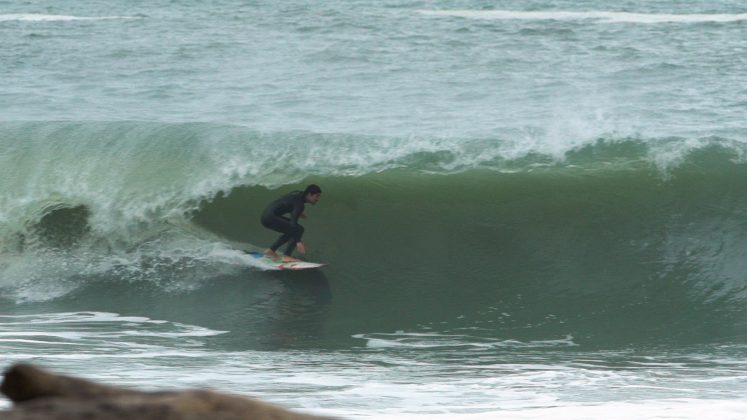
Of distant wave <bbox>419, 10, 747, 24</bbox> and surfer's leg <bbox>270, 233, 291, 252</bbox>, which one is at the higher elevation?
distant wave <bbox>419, 10, 747, 24</bbox>

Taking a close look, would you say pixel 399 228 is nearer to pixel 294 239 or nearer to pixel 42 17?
pixel 294 239

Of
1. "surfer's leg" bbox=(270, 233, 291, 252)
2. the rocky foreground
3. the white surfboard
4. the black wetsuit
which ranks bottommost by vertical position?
the rocky foreground

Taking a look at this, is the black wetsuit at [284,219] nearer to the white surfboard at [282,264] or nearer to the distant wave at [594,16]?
the white surfboard at [282,264]

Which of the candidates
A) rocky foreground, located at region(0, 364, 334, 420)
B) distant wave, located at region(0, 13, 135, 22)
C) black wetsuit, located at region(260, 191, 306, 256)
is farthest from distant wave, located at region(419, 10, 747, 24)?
rocky foreground, located at region(0, 364, 334, 420)

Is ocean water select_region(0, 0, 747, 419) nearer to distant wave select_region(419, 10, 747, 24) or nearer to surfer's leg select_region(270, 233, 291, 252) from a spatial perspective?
surfer's leg select_region(270, 233, 291, 252)

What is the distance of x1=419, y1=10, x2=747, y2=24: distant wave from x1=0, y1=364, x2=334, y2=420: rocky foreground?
23.3 m

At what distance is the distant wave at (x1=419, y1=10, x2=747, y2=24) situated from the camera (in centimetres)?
2456

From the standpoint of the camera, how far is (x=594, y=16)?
2519 cm

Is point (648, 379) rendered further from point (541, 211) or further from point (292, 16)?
point (292, 16)

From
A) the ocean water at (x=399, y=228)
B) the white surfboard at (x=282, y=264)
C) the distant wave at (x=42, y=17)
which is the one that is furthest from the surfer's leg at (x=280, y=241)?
the distant wave at (x=42, y=17)

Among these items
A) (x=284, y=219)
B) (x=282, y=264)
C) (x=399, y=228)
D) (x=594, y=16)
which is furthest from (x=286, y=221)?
(x=594, y=16)

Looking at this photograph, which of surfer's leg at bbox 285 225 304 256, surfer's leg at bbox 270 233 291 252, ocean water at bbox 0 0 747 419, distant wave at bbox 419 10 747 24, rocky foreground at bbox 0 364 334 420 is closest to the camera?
rocky foreground at bbox 0 364 334 420

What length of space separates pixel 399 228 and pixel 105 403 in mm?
10572

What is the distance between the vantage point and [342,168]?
13.8 metres
